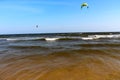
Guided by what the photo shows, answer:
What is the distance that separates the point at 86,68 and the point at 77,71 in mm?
515

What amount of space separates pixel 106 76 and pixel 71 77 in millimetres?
1024

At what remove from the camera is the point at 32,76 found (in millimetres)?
5098

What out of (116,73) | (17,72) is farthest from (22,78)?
(116,73)

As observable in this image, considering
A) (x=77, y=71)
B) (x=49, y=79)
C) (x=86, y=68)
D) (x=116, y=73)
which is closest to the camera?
(x=49, y=79)

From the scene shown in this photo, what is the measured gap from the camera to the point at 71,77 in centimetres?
495

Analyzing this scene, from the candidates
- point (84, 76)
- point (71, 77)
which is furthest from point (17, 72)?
point (84, 76)

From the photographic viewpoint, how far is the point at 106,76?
4949 mm

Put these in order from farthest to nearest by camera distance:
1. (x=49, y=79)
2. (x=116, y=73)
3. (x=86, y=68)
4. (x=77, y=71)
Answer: (x=86, y=68) < (x=77, y=71) < (x=116, y=73) < (x=49, y=79)

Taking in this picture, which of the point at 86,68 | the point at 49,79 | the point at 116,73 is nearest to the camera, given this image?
the point at 49,79

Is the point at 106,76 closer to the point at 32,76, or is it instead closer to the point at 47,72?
the point at 47,72

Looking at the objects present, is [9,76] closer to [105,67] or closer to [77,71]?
[77,71]

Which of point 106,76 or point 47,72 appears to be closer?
point 106,76

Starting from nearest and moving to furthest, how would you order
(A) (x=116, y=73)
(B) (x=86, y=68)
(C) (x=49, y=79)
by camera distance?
1. (C) (x=49, y=79)
2. (A) (x=116, y=73)
3. (B) (x=86, y=68)

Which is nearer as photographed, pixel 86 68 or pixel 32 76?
pixel 32 76
